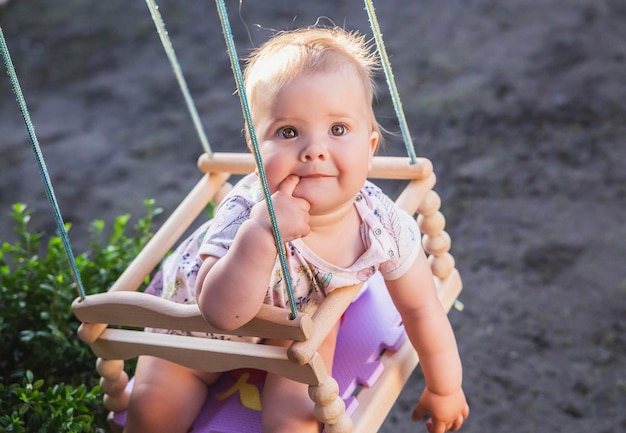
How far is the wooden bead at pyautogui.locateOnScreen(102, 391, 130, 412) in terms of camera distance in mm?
1529

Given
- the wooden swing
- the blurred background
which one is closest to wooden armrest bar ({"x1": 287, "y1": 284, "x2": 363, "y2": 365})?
the wooden swing

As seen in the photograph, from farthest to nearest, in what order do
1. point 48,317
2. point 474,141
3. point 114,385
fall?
point 474,141 → point 48,317 → point 114,385

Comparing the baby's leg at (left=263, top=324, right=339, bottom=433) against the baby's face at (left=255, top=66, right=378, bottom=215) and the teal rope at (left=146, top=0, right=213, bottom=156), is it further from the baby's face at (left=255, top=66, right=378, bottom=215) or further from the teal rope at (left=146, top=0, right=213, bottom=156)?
the teal rope at (left=146, top=0, right=213, bottom=156)

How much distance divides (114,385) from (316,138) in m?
0.60

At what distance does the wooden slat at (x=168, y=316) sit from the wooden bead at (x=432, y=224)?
0.45 meters

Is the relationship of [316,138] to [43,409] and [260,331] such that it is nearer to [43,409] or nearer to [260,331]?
[260,331]

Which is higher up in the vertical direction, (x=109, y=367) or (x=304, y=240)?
(x=304, y=240)

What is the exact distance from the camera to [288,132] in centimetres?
125

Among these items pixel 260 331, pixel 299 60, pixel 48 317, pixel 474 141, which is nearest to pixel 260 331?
pixel 260 331

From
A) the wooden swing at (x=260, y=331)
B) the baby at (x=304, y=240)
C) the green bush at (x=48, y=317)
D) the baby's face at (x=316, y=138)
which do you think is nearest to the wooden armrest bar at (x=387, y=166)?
the wooden swing at (x=260, y=331)

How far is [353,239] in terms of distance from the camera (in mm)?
1375

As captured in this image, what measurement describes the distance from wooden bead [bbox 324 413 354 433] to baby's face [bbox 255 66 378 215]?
0.30 metres

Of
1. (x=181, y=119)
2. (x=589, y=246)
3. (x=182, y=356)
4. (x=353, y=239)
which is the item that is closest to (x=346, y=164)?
(x=353, y=239)

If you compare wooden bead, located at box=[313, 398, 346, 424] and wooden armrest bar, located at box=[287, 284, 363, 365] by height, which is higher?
wooden armrest bar, located at box=[287, 284, 363, 365]
